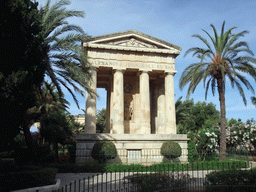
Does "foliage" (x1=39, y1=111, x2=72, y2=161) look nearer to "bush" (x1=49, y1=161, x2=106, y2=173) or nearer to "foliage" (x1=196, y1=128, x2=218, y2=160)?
"bush" (x1=49, y1=161, x2=106, y2=173)

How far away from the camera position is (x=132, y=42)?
23062mm

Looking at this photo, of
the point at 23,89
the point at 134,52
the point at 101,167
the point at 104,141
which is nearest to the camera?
the point at 23,89

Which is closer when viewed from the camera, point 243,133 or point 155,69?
point 155,69

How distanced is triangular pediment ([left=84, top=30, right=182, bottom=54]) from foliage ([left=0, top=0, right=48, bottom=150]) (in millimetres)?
12321

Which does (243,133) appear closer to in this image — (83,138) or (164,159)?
(164,159)

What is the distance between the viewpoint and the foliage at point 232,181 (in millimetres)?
8234

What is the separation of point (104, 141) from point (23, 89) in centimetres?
1041

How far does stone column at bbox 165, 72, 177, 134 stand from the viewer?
22.0m

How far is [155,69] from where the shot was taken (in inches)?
911

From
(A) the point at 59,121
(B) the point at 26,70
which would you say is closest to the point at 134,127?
(A) the point at 59,121

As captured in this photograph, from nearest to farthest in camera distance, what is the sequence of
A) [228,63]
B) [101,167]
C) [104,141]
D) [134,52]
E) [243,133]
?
[101,167] → [104,141] → [228,63] → [134,52] → [243,133]

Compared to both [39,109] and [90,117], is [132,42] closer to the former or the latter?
[90,117]

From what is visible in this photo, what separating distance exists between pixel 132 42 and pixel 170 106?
6877mm

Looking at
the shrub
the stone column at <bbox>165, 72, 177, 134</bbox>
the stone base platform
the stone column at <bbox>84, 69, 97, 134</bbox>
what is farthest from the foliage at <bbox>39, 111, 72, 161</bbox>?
the stone column at <bbox>165, 72, 177, 134</bbox>
